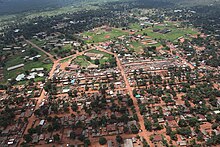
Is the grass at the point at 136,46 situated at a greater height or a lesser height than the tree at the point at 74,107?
greater

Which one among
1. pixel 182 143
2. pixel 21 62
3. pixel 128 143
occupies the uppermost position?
pixel 21 62

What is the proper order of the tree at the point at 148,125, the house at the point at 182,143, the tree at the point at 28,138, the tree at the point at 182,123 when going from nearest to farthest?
the house at the point at 182,143 → the tree at the point at 28,138 → the tree at the point at 148,125 → the tree at the point at 182,123

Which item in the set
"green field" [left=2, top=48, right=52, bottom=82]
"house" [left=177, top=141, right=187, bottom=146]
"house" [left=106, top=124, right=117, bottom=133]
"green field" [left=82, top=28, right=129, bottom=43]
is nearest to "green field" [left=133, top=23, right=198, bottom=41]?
"green field" [left=82, top=28, right=129, bottom=43]

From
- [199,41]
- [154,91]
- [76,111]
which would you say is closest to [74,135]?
[76,111]

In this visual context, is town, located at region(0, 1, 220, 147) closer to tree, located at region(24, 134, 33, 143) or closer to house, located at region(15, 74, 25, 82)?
tree, located at region(24, 134, 33, 143)

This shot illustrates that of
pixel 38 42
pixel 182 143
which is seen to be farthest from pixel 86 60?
pixel 182 143

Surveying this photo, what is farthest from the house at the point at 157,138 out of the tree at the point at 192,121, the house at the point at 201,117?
the house at the point at 201,117

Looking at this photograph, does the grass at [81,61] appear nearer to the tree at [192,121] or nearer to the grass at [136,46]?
the grass at [136,46]

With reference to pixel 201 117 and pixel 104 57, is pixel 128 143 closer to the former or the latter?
pixel 201 117

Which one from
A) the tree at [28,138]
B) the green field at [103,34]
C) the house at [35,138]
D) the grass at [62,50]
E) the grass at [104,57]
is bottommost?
the house at [35,138]
